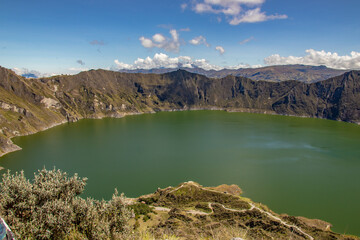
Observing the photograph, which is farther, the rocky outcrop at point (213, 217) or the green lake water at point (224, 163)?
the green lake water at point (224, 163)

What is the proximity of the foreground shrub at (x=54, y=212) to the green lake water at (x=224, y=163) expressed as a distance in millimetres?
45419

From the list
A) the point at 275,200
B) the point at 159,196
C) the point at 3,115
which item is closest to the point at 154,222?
the point at 159,196

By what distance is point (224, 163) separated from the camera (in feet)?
295

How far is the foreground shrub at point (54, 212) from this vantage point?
14000mm

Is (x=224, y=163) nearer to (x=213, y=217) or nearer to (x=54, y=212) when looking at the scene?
(x=213, y=217)

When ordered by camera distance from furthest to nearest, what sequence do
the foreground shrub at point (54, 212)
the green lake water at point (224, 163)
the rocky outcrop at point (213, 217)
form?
the green lake water at point (224, 163) < the rocky outcrop at point (213, 217) < the foreground shrub at point (54, 212)

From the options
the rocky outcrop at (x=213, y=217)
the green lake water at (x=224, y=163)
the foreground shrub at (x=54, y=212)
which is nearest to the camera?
the foreground shrub at (x=54, y=212)

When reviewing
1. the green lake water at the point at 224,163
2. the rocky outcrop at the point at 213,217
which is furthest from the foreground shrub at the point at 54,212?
the green lake water at the point at 224,163

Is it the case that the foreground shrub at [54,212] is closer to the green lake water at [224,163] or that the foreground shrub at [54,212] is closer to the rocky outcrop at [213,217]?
the rocky outcrop at [213,217]

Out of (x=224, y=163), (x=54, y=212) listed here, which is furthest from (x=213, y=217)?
(x=224, y=163)

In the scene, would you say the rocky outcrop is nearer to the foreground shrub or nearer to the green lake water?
the green lake water

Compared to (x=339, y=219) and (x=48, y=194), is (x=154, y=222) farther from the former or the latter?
(x=339, y=219)

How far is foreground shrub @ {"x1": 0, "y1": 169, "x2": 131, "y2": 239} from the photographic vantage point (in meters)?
14.0

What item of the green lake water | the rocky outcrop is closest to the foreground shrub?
the rocky outcrop
